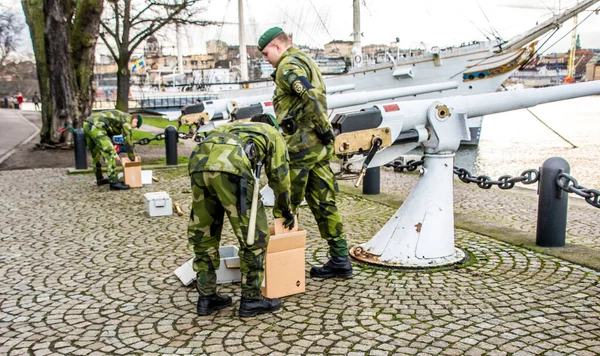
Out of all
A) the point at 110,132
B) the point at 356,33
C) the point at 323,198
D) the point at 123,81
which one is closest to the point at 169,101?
the point at 123,81

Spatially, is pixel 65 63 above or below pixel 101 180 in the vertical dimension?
above

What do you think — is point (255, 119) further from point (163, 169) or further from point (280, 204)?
point (163, 169)

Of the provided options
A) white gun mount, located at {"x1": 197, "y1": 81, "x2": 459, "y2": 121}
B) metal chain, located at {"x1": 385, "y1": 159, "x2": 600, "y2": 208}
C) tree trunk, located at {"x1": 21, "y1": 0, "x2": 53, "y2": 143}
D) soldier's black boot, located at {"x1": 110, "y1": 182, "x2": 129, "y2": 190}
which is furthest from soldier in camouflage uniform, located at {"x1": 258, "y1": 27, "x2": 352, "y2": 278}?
tree trunk, located at {"x1": 21, "y1": 0, "x2": 53, "y2": 143}

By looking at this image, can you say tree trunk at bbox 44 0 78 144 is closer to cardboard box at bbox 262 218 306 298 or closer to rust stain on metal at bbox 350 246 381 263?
rust stain on metal at bbox 350 246 381 263

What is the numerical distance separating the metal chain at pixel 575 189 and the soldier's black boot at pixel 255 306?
3.07 metres

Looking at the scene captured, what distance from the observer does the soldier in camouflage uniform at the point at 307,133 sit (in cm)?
441

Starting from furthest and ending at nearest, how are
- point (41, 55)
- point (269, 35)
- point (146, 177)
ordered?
point (41, 55) < point (146, 177) < point (269, 35)

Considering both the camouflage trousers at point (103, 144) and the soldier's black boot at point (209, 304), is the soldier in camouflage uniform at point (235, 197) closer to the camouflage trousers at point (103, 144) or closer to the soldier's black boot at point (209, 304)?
the soldier's black boot at point (209, 304)

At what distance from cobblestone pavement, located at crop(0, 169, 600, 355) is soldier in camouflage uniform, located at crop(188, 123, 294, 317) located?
18 centimetres

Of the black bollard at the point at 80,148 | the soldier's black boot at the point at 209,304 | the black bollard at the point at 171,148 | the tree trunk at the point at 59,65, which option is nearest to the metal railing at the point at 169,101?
the tree trunk at the point at 59,65

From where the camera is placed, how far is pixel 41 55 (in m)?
16.4

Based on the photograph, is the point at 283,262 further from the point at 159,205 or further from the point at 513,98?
the point at 159,205

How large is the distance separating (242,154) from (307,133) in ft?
3.32

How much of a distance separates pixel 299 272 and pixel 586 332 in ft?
6.67
